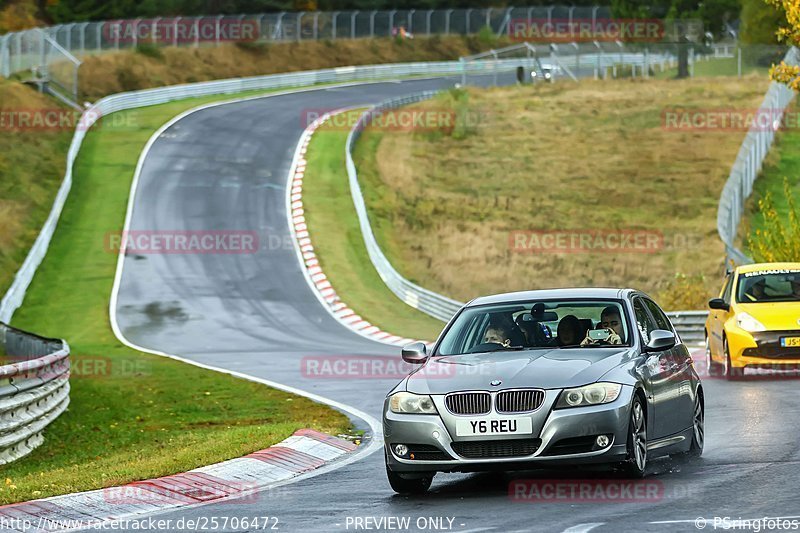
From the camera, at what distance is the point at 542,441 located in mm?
10000

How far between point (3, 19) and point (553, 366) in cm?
8276

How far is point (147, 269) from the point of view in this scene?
40.5 metres

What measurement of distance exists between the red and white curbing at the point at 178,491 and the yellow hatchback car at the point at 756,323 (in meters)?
7.63

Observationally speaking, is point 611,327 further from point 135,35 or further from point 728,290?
point 135,35

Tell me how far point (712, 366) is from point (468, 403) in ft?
40.0

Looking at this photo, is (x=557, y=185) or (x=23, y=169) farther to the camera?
(x=557, y=185)

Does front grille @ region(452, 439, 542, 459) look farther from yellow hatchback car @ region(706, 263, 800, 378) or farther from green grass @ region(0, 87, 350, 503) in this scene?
yellow hatchback car @ region(706, 263, 800, 378)

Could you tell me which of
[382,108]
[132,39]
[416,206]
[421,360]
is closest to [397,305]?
[416,206]

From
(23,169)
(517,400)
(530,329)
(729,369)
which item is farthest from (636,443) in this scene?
(23,169)

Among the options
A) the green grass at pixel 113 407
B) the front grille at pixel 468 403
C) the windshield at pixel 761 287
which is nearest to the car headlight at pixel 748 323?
the windshield at pixel 761 287

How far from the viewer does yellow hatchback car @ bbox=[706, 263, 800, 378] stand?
1964cm

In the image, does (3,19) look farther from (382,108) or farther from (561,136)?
(561,136)

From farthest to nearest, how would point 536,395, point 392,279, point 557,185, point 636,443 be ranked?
point 557,185 < point 392,279 < point 636,443 < point 536,395

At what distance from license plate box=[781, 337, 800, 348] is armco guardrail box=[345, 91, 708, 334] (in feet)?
27.6
